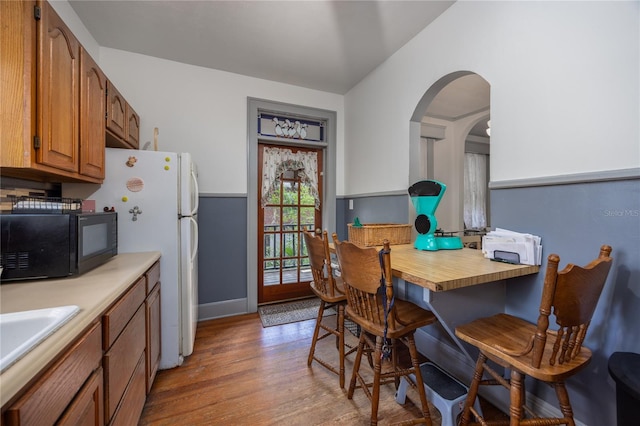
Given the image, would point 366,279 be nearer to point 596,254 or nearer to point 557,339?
point 557,339

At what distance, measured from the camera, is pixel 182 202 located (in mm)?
1981

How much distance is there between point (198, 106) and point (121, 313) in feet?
7.56

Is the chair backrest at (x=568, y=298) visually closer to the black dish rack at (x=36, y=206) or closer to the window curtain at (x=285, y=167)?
the black dish rack at (x=36, y=206)

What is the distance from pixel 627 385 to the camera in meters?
0.90

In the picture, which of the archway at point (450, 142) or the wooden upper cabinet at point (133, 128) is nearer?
the wooden upper cabinet at point (133, 128)

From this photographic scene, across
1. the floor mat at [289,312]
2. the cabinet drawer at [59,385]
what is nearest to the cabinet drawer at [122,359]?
the cabinet drawer at [59,385]

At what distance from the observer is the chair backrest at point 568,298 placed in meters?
0.87

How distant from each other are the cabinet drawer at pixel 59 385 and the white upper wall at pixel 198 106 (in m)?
2.08

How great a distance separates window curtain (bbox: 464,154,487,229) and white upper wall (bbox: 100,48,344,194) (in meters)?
3.58

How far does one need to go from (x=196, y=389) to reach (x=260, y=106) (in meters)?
2.73

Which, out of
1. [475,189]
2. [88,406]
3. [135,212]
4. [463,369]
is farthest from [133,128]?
[475,189]

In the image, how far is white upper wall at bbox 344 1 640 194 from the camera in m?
1.12

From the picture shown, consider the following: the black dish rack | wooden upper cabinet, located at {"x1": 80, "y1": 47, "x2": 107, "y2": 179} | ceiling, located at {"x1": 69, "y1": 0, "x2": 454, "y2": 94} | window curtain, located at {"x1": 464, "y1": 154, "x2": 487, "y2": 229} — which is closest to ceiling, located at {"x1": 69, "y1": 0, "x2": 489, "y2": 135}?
ceiling, located at {"x1": 69, "y1": 0, "x2": 454, "y2": 94}

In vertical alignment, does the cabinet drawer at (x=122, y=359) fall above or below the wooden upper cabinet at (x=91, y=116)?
below
